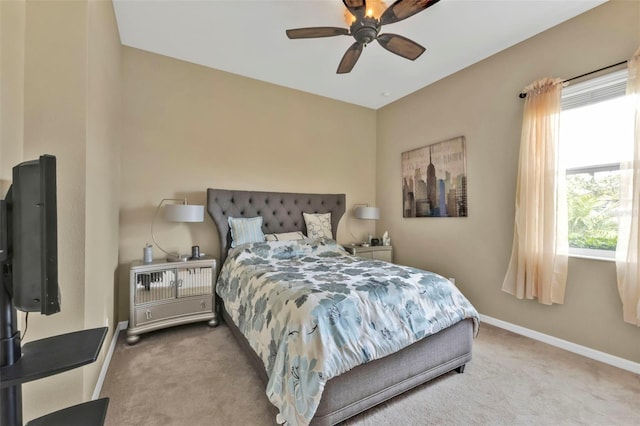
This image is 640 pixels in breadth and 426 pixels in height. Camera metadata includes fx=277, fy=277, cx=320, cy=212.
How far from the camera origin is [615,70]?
2.26 m

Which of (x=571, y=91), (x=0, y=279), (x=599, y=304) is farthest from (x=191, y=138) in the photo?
(x=599, y=304)

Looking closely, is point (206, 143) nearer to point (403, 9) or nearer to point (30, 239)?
point (403, 9)

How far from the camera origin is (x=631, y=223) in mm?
2115

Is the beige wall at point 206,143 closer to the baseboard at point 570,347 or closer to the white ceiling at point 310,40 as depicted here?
the white ceiling at point 310,40

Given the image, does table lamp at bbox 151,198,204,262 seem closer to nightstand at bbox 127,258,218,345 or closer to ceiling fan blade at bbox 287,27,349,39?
nightstand at bbox 127,258,218,345

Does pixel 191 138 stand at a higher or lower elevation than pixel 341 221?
higher

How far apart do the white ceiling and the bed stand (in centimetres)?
155

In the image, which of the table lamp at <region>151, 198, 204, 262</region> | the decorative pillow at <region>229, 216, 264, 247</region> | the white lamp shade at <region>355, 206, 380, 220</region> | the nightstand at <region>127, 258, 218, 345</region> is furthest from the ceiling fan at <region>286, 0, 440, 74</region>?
the nightstand at <region>127, 258, 218, 345</region>

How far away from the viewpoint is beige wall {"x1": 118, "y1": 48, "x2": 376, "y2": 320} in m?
2.97

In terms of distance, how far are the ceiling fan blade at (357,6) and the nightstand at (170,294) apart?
2578 mm

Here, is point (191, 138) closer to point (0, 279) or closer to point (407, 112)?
point (0, 279)

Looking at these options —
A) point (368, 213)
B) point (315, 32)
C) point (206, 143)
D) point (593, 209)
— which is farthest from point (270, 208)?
point (593, 209)

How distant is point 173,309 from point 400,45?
3.19 metres

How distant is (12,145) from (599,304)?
158 inches
